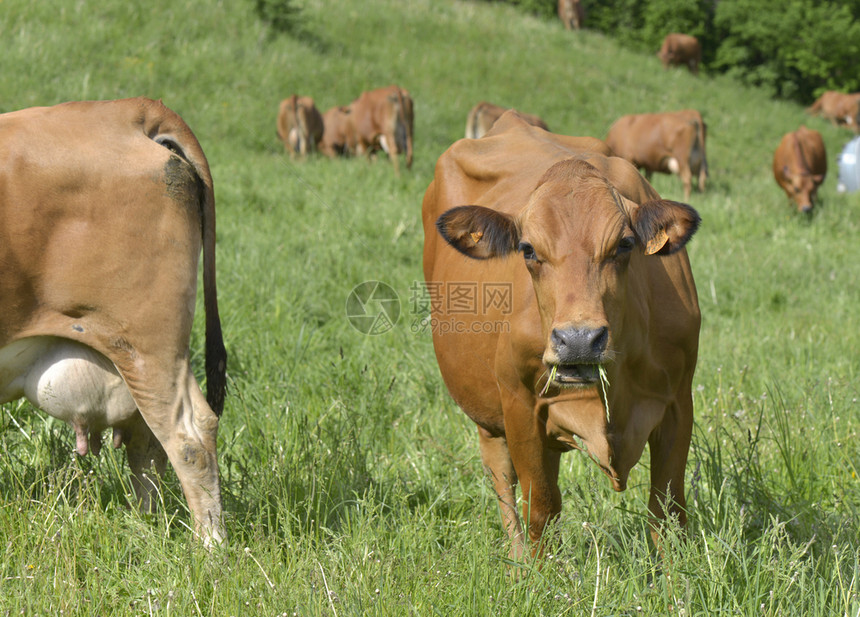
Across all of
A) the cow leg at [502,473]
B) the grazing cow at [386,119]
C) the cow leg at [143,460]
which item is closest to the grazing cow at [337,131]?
the grazing cow at [386,119]

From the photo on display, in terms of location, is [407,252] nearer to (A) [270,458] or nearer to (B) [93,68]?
(A) [270,458]

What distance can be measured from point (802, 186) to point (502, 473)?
10657 millimetres

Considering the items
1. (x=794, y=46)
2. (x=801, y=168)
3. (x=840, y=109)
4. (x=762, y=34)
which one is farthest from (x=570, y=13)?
(x=801, y=168)

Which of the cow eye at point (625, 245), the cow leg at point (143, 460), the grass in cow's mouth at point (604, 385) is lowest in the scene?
the cow leg at point (143, 460)

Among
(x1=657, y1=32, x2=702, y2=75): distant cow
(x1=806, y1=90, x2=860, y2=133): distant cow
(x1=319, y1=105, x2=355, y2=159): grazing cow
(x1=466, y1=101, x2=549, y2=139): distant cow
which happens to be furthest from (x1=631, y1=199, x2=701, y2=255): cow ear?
(x1=657, y1=32, x2=702, y2=75): distant cow

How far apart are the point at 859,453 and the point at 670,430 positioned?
132 centimetres

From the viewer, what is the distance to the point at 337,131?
1672cm

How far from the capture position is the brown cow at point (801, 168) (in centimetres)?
1241

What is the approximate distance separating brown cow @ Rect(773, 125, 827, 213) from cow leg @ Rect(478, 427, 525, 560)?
9.80 m

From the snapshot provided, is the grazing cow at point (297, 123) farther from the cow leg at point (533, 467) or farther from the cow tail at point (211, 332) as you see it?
the cow leg at point (533, 467)

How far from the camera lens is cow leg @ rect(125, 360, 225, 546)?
2.88 metres

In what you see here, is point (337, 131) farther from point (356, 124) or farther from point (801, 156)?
point (801, 156)

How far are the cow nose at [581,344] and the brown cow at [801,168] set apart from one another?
10.8 m

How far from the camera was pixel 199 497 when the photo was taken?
9.55 ft
